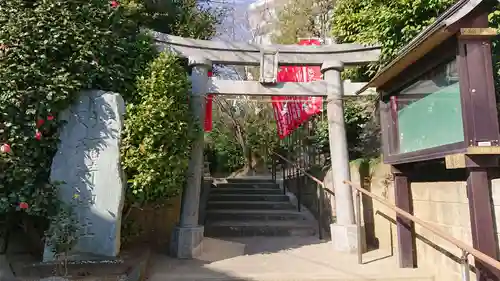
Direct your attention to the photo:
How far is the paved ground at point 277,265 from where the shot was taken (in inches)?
167

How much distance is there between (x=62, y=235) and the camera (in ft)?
12.1

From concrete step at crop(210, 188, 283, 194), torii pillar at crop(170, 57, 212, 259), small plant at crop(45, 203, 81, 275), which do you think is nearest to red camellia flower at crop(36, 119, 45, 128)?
small plant at crop(45, 203, 81, 275)

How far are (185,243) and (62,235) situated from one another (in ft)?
6.44

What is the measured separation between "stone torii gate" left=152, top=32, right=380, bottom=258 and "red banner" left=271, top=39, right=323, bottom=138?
58 centimetres

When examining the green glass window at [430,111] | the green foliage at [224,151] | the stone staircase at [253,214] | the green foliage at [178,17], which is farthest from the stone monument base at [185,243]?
the green foliage at [224,151]

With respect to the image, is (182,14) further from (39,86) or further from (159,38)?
(39,86)

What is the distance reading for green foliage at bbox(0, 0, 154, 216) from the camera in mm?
4195

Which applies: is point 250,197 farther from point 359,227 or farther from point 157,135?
point 157,135

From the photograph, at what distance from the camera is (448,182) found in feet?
12.2

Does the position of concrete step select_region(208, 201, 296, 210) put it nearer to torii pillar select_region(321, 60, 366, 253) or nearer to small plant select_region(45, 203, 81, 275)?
torii pillar select_region(321, 60, 366, 253)

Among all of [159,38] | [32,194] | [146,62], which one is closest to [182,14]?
[159,38]

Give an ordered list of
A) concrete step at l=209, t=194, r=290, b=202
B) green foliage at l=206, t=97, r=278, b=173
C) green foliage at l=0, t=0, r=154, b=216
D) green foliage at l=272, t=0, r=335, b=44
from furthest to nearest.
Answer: green foliage at l=206, t=97, r=278, b=173, green foliage at l=272, t=0, r=335, b=44, concrete step at l=209, t=194, r=290, b=202, green foliage at l=0, t=0, r=154, b=216

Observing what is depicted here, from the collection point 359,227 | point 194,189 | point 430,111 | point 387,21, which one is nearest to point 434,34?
point 430,111

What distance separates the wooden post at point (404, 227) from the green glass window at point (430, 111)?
1.31 feet
